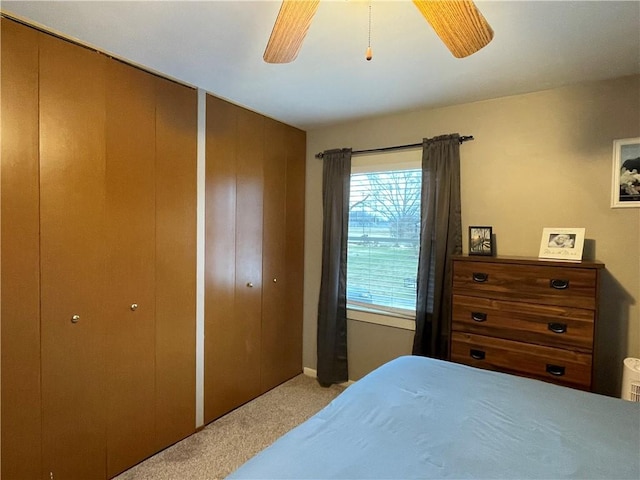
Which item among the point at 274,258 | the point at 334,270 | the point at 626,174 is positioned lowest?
the point at 334,270

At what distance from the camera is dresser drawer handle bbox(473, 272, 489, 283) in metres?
2.34

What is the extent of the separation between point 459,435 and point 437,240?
1.73 m

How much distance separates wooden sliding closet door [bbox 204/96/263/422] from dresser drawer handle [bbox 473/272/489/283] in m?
1.76

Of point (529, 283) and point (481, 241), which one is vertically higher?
point (481, 241)

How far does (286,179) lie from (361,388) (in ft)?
7.30

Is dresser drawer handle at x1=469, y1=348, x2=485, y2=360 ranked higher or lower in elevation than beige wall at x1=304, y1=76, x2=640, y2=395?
lower

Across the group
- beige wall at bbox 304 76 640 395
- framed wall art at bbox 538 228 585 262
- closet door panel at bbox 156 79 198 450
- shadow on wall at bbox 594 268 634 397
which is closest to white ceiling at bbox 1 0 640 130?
beige wall at bbox 304 76 640 395

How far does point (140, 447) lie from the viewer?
2.30 metres

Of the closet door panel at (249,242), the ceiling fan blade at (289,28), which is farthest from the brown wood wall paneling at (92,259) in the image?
the ceiling fan blade at (289,28)

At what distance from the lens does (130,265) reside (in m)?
2.21

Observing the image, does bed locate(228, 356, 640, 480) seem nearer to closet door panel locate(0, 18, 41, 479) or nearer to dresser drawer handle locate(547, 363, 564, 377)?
dresser drawer handle locate(547, 363, 564, 377)

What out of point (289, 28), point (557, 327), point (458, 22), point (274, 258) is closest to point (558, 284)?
point (557, 327)

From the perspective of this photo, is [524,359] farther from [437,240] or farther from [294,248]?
[294,248]

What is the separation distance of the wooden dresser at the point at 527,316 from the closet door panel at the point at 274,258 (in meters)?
1.61
